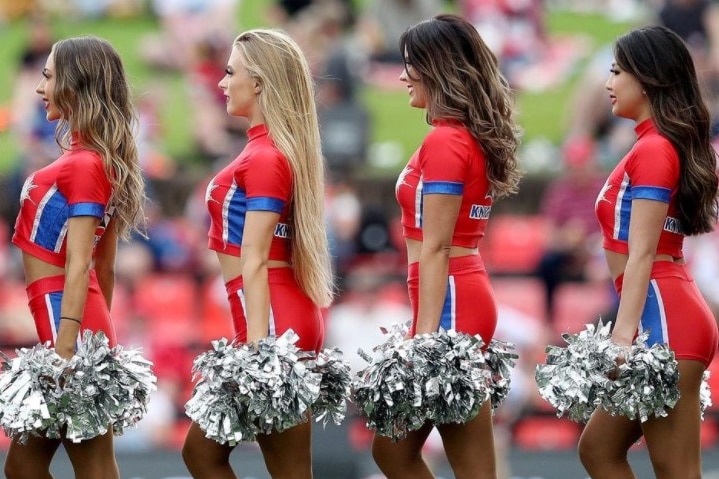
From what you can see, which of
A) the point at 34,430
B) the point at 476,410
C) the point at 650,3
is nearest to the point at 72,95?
the point at 34,430

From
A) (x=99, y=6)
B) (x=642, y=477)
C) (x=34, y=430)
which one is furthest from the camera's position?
(x=99, y=6)

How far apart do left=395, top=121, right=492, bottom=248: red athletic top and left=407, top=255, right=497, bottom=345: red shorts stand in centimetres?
10

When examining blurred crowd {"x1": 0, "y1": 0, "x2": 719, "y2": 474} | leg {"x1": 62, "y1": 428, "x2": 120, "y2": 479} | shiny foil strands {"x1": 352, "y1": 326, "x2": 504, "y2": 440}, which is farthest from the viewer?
blurred crowd {"x1": 0, "y1": 0, "x2": 719, "y2": 474}

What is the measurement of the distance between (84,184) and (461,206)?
56.3 inches

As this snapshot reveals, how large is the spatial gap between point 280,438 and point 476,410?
0.74m

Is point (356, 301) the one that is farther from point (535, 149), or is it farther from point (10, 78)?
point (10, 78)

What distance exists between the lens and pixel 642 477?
860 cm

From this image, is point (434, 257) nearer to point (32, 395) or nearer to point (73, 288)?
point (73, 288)

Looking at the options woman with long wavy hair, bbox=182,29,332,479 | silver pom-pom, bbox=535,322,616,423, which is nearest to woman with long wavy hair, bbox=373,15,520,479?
silver pom-pom, bbox=535,322,616,423

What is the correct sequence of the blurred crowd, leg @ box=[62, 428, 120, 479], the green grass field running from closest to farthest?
1. leg @ box=[62, 428, 120, 479]
2. the blurred crowd
3. the green grass field

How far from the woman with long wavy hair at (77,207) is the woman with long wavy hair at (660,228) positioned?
73.2 inches

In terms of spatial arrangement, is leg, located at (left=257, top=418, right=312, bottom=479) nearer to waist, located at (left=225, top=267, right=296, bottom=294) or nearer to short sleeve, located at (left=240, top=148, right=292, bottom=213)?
waist, located at (left=225, top=267, right=296, bottom=294)

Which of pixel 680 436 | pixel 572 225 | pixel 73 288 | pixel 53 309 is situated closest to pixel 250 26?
pixel 572 225

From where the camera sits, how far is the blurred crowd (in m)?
10.1
